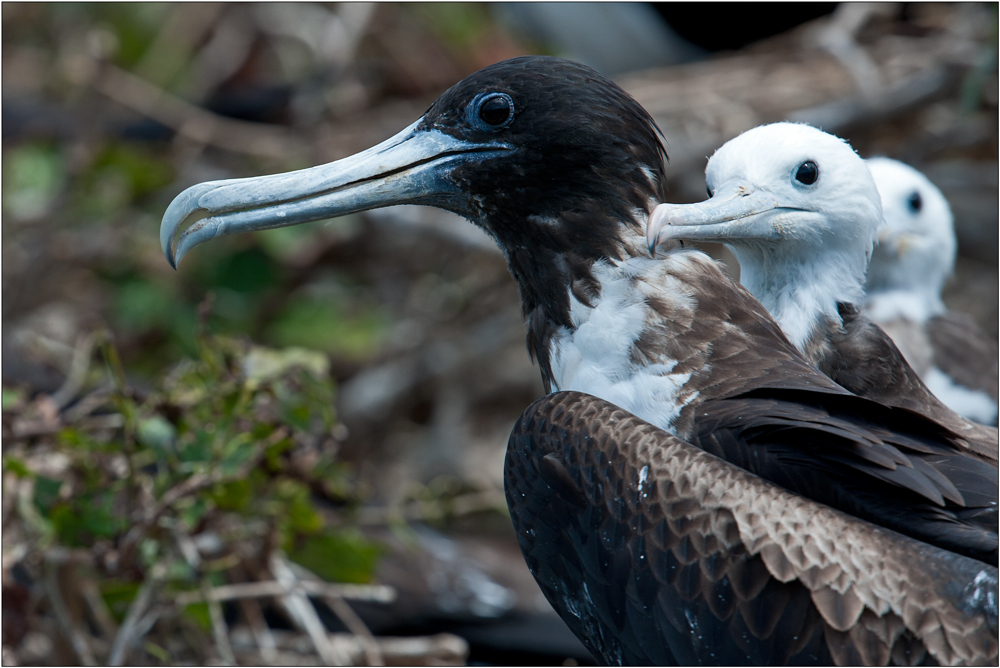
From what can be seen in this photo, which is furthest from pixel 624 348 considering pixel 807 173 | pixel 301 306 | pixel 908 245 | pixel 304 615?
pixel 301 306

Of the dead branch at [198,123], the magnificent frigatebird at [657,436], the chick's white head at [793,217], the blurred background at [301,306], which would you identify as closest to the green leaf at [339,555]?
the blurred background at [301,306]

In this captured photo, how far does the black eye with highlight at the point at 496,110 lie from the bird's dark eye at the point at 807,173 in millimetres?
489

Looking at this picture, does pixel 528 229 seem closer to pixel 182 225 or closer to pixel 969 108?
pixel 182 225

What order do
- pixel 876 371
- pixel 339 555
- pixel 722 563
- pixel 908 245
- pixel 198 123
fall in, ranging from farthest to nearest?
pixel 198 123 → pixel 908 245 → pixel 339 555 → pixel 876 371 → pixel 722 563

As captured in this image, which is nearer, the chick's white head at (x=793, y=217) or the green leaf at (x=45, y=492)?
the chick's white head at (x=793, y=217)

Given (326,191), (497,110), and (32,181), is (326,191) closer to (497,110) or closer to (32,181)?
(497,110)

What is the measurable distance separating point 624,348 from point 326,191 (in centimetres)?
54

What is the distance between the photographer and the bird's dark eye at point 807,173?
5.83ft

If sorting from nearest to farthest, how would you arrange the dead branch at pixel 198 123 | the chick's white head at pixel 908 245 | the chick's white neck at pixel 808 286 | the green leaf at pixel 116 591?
the chick's white neck at pixel 808 286 < the green leaf at pixel 116 591 < the chick's white head at pixel 908 245 < the dead branch at pixel 198 123

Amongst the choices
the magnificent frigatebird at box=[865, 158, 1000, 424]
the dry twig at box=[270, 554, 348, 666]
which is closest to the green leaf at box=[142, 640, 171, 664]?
the dry twig at box=[270, 554, 348, 666]

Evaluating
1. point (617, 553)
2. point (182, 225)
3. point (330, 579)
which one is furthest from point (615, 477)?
point (330, 579)

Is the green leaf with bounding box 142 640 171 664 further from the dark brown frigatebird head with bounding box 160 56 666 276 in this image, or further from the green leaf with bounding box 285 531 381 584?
the dark brown frigatebird head with bounding box 160 56 666 276

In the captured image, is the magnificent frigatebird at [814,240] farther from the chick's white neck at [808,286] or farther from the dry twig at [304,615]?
the dry twig at [304,615]

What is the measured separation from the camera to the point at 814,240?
1.83m
